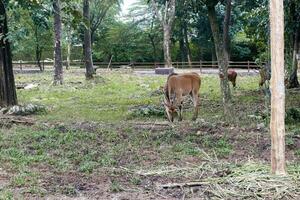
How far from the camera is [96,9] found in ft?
160

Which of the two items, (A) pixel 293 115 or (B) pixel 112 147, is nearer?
(B) pixel 112 147

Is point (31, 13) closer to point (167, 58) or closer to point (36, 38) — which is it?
point (167, 58)

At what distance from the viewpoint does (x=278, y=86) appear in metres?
6.19

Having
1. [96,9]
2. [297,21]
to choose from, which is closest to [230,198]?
[297,21]

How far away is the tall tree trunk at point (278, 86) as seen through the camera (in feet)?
20.2

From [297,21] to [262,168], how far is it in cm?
Answer: 1189

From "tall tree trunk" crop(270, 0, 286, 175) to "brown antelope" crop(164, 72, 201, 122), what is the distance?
5.35m

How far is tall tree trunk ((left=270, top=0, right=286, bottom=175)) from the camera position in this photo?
617 centimetres

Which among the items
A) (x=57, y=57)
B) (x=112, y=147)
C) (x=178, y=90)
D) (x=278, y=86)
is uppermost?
(x=57, y=57)

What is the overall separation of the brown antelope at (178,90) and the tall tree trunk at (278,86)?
535 cm

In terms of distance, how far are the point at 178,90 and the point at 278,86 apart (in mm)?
6216

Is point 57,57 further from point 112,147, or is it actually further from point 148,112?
point 112,147

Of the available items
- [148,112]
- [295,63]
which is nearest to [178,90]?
[148,112]

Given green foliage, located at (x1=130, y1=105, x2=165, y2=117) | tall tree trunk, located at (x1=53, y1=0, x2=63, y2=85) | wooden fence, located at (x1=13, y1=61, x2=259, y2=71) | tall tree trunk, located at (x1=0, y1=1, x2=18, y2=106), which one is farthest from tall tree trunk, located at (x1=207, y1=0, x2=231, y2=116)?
wooden fence, located at (x1=13, y1=61, x2=259, y2=71)
